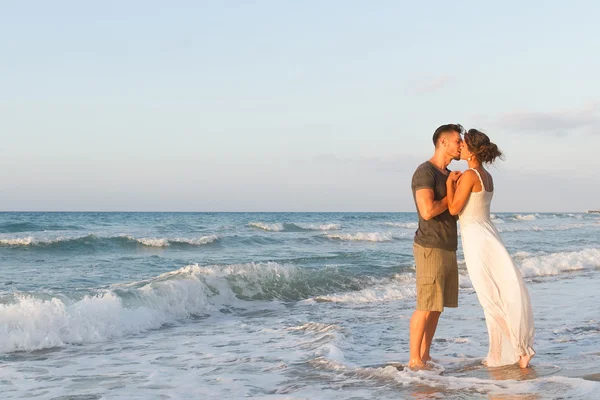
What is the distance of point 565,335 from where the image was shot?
706 cm

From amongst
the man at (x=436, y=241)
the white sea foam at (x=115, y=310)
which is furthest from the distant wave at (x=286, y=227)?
the man at (x=436, y=241)

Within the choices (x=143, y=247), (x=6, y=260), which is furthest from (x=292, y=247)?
(x=6, y=260)

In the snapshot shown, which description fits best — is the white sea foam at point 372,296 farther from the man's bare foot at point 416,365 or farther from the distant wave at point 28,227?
the distant wave at point 28,227

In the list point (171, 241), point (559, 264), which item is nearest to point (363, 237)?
point (171, 241)

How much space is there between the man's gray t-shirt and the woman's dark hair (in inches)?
12.4

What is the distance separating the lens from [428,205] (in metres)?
5.12

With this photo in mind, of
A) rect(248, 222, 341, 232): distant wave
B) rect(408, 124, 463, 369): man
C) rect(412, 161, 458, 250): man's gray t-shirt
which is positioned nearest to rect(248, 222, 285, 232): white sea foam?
rect(248, 222, 341, 232): distant wave

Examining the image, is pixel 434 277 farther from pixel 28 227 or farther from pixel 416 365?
pixel 28 227

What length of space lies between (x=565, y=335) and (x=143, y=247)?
59.4 feet

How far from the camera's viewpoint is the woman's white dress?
527 cm

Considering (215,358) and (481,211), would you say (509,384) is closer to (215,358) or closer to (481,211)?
(481,211)

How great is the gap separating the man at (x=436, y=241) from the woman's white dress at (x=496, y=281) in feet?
0.56

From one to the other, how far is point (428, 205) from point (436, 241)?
36 centimetres

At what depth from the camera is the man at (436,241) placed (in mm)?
5230
